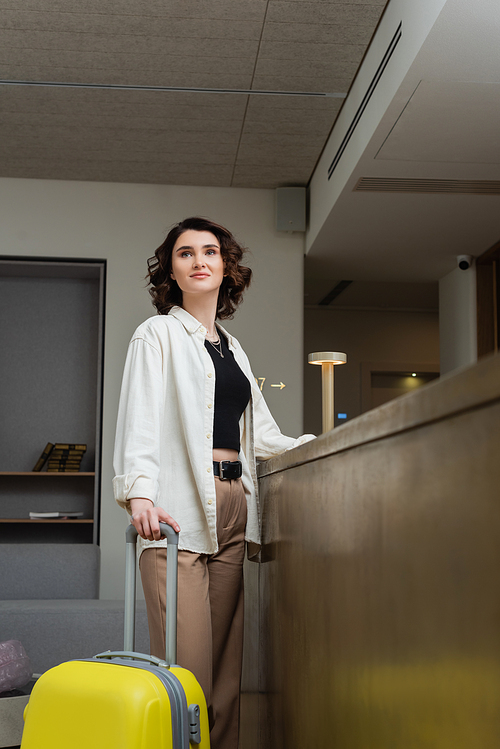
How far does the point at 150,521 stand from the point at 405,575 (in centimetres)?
74

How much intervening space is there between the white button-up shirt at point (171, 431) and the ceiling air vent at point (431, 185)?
2282 millimetres

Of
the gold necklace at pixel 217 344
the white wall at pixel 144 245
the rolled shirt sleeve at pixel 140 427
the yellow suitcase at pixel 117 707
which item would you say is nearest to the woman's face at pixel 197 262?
the gold necklace at pixel 217 344

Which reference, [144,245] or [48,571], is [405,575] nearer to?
[48,571]

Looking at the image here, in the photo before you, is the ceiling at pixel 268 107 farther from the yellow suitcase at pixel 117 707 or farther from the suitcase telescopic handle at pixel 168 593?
the yellow suitcase at pixel 117 707

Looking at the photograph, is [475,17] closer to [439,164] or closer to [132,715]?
[439,164]

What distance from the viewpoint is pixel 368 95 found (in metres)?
3.19

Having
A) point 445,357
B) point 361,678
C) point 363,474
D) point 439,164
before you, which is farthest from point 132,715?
point 445,357

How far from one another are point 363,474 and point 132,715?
1.76 feet

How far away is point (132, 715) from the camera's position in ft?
3.37

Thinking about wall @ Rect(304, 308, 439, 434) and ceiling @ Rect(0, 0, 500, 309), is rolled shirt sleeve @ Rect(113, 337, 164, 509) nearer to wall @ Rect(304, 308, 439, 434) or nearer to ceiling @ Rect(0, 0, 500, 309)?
ceiling @ Rect(0, 0, 500, 309)

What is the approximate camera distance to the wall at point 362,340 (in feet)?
26.2

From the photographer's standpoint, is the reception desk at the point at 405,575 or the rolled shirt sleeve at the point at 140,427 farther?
the rolled shirt sleeve at the point at 140,427

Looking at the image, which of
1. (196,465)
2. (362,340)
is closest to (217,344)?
(196,465)

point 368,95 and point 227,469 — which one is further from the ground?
point 368,95
